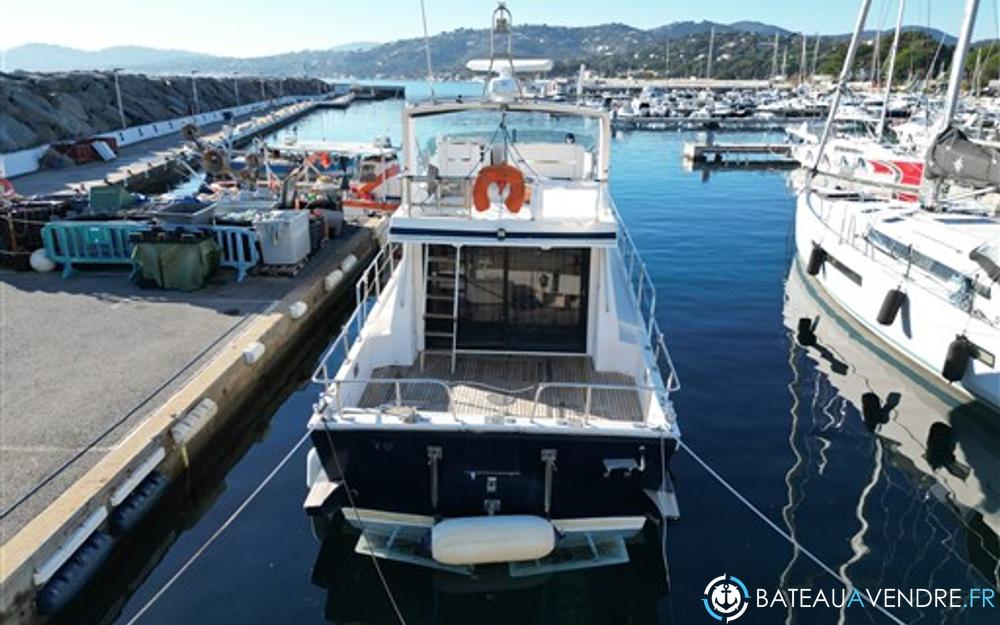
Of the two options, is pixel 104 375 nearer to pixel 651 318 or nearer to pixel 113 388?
pixel 113 388

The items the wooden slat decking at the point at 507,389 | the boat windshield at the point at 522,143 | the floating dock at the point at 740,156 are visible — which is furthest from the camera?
the floating dock at the point at 740,156

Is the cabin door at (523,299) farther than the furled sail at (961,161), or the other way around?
the furled sail at (961,161)

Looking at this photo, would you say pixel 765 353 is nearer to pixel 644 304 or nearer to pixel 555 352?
pixel 644 304

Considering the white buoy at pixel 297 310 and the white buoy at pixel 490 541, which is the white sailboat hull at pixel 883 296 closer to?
the white buoy at pixel 490 541

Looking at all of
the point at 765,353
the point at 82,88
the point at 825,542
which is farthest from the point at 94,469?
the point at 82,88

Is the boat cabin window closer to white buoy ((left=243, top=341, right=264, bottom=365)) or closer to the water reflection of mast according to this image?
the water reflection of mast

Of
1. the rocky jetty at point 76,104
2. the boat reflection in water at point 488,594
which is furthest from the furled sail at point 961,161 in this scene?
the rocky jetty at point 76,104

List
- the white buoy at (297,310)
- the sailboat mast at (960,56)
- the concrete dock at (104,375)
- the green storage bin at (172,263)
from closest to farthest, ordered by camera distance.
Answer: the concrete dock at (104,375) < the white buoy at (297,310) < the green storage bin at (172,263) < the sailboat mast at (960,56)

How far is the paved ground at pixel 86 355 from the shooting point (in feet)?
25.1

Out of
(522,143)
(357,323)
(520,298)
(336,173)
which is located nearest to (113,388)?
(357,323)

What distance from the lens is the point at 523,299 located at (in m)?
8.63

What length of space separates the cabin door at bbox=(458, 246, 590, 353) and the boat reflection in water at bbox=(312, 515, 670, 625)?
279cm

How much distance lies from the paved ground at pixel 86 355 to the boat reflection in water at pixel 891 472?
8.21 metres

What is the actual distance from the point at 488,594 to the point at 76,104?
140 feet
